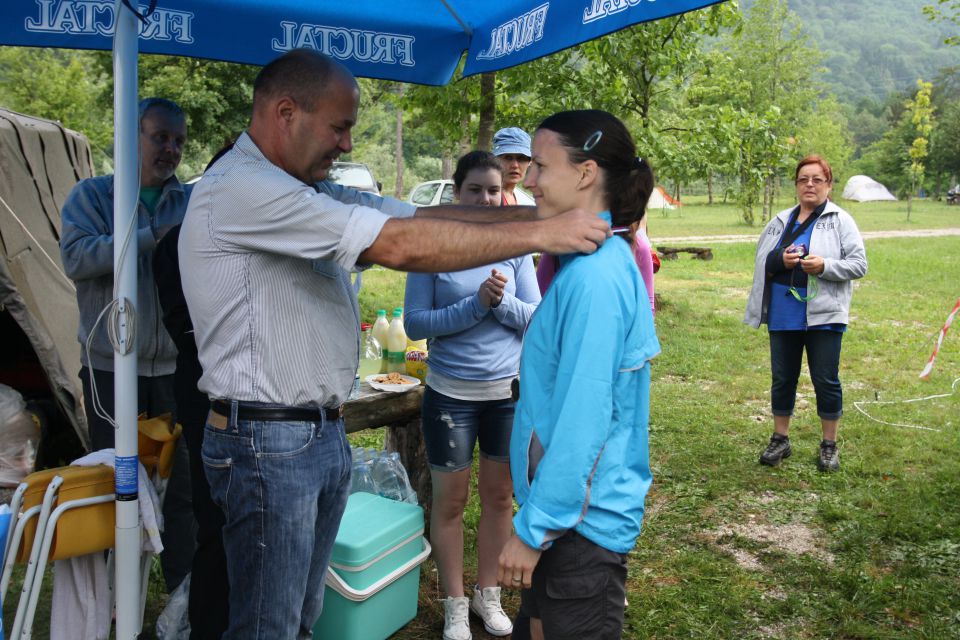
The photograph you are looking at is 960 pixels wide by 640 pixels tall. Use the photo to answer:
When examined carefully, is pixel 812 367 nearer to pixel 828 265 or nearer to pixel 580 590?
pixel 828 265

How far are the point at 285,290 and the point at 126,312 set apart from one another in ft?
2.19

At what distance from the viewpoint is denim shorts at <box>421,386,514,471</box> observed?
10.6 ft

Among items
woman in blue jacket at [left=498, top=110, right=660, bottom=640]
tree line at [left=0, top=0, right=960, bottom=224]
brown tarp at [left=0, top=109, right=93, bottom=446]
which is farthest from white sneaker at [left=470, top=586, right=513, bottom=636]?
tree line at [left=0, top=0, right=960, bottom=224]

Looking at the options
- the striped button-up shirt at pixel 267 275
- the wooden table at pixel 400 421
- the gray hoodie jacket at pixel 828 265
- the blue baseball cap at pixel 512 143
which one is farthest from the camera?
the gray hoodie jacket at pixel 828 265

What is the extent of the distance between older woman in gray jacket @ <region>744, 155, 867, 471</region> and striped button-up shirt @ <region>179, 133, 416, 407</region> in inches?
162

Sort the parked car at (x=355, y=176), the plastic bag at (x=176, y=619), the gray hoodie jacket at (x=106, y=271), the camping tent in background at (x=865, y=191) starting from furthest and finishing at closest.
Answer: the camping tent in background at (x=865, y=191)
the parked car at (x=355, y=176)
the gray hoodie jacket at (x=106, y=271)
the plastic bag at (x=176, y=619)

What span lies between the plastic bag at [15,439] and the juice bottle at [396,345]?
241 cm

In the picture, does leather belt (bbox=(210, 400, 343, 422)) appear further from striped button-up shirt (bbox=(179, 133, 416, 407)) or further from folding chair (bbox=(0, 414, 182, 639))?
folding chair (bbox=(0, 414, 182, 639))

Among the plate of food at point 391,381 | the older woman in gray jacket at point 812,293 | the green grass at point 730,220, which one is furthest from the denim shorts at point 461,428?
the green grass at point 730,220

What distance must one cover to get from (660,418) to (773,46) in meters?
29.5

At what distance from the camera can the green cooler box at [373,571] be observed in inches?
121

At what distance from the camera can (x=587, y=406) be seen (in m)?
1.87

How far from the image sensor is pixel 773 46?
31.6m

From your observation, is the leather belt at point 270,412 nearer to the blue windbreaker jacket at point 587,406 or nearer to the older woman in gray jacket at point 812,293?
the blue windbreaker jacket at point 587,406
